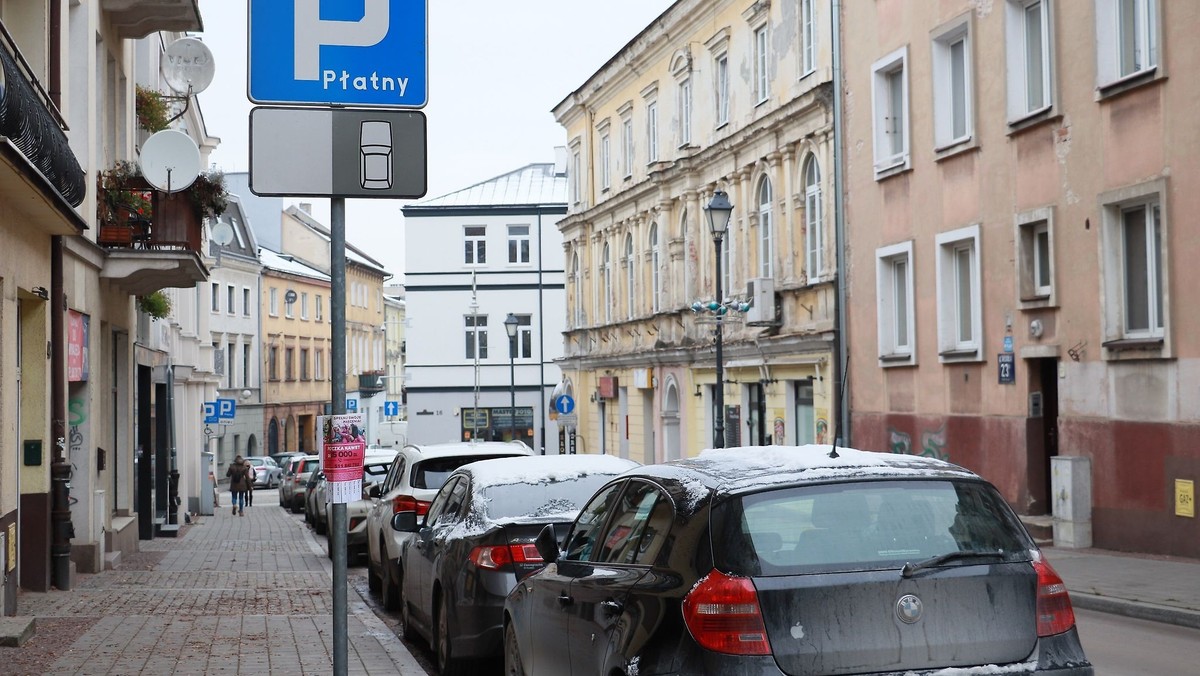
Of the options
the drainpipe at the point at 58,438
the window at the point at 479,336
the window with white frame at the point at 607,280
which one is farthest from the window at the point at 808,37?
the window at the point at 479,336

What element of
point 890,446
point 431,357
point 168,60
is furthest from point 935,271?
point 431,357

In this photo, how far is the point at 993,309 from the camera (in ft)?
→ 70.2

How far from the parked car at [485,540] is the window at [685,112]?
26.5m

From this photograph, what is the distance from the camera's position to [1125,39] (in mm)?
18109

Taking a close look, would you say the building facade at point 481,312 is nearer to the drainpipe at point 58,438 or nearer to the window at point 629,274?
the window at point 629,274

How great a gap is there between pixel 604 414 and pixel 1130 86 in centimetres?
3039

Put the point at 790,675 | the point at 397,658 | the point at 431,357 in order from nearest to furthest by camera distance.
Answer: the point at 790,675
the point at 397,658
the point at 431,357

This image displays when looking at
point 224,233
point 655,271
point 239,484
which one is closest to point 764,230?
point 655,271

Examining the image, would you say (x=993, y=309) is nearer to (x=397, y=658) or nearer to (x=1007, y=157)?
(x=1007, y=157)

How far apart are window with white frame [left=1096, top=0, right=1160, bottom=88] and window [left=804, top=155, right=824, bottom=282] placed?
9894 millimetres

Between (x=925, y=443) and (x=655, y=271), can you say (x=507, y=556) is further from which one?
(x=655, y=271)

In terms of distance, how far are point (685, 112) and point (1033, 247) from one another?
17694mm

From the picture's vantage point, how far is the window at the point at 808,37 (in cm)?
2864

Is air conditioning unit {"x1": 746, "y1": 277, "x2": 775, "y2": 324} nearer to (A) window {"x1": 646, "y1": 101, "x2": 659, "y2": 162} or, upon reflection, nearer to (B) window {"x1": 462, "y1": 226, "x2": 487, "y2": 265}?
(A) window {"x1": 646, "y1": 101, "x2": 659, "y2": 162}
